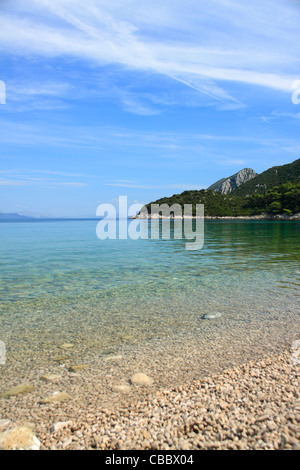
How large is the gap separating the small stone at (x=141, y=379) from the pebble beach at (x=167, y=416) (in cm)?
2

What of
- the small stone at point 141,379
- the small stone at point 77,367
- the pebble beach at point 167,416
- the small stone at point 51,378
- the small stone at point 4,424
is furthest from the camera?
the small stone at point 77,367

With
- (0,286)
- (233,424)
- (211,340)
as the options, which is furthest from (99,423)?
(0,286)

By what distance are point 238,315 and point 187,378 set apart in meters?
4.79

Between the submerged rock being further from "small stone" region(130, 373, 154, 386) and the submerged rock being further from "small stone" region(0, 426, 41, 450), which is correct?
"small stone" region(0, 426, 41, 450)

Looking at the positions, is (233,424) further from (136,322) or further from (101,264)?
(101,264)

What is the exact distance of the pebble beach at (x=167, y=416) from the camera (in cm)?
429

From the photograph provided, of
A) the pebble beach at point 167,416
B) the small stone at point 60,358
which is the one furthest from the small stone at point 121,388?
the small stone at point 60,358

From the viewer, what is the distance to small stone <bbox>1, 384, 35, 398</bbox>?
5855 mm

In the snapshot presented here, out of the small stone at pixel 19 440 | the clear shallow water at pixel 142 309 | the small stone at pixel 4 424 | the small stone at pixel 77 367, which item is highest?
the small stone at pixel 19 440

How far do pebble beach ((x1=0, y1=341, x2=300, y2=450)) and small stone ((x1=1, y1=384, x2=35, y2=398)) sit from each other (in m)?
0.02

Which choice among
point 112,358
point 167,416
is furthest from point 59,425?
point 112,358

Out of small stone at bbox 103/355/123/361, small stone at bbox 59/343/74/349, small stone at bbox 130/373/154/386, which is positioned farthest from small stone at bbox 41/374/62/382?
small stone at bbox 130/373/154/386

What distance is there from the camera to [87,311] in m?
11.1

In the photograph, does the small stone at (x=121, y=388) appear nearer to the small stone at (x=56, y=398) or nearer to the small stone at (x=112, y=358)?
the small stone at (x=56, y=398)
